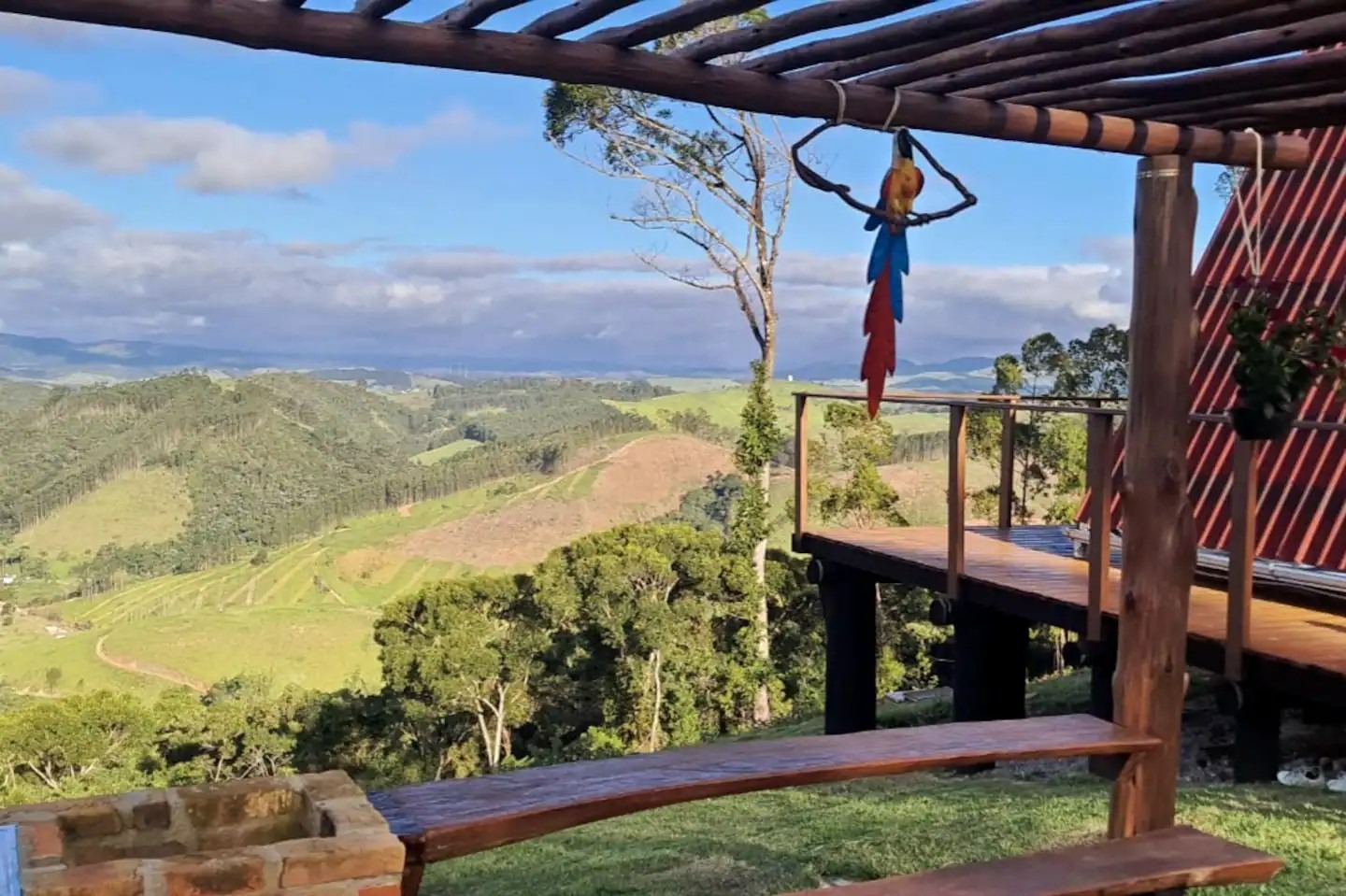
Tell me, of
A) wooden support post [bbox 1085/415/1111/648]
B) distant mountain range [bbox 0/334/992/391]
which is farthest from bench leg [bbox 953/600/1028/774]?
distant mountain range [bbox 0/334/992/391]

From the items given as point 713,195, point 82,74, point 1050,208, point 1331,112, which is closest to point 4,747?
point 713,195

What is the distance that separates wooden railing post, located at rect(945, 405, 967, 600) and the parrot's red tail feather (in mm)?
3272

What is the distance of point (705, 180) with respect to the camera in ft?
58.4

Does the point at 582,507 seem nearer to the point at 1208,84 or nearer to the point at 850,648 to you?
the point at 850,648

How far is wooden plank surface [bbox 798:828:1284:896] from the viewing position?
2.39 metres

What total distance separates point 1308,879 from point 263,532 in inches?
2237

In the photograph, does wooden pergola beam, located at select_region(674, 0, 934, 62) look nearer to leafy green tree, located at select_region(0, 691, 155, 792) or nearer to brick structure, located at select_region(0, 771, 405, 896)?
brick structure, located at select_region(0, 771, 405, 896)

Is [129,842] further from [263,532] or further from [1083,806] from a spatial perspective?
[263,532]

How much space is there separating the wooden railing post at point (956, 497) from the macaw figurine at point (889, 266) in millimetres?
3262

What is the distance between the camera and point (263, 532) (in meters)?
56.0

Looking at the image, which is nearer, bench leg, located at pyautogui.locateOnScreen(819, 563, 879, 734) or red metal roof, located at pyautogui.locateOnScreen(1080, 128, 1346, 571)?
red metal roof, located at pyautogui.locateOnScreen(1080, 128, 1346, 571)

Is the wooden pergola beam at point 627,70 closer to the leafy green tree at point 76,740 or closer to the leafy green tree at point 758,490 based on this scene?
the leafy green tree at point 758,490

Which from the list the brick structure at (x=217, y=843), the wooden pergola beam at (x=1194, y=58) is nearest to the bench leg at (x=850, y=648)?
the wooden pergola beam at (x=1194, y=58)

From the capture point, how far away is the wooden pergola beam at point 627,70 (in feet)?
5.87
